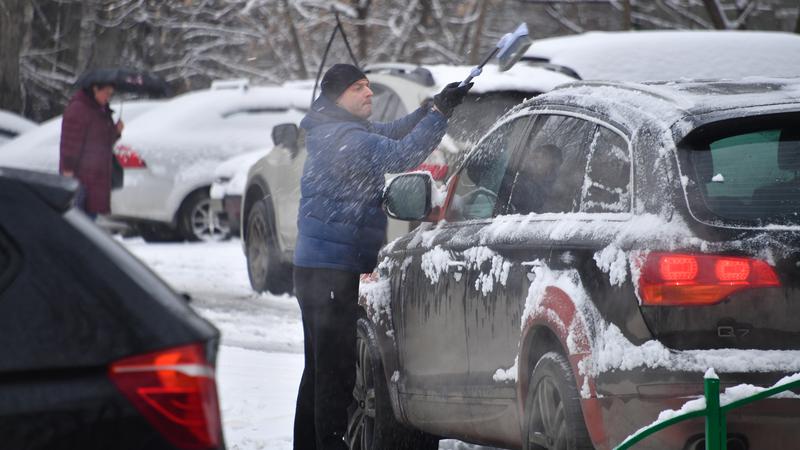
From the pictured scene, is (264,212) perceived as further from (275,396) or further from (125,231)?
(125,231)

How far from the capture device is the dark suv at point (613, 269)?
4246mm

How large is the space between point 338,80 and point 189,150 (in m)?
10.6

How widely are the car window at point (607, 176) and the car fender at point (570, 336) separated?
11.8 inches

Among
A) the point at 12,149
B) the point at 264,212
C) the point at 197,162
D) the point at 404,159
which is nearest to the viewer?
the point at 404,159

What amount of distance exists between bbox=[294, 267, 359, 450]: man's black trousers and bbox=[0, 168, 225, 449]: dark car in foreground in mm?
3103

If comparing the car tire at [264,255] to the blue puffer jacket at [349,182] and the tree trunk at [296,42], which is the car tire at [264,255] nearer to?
the blue puffer jacket at [349,182]

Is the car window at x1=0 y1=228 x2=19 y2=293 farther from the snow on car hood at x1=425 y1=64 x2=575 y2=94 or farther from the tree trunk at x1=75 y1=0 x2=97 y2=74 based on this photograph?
the tree trunk at x1=75 y1=0 x2=97 y2=74

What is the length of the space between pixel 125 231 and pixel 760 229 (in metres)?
15.4

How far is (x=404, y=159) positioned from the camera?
20.6 ft

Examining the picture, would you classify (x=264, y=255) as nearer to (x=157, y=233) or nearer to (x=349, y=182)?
(x=157, y=233)

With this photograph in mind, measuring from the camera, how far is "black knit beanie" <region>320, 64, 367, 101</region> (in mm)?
6488

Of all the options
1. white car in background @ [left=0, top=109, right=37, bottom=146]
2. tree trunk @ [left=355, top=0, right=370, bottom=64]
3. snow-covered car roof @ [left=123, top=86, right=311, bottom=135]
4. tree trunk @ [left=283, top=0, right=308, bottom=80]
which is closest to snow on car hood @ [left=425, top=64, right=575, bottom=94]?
snow-covered car roof @ [left=123, top=86, right=311, bottom=135]

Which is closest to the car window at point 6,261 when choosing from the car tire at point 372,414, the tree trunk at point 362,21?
the car tire at point 372,414

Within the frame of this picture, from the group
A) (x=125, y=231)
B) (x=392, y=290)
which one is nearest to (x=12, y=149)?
(x=125, y=231)
